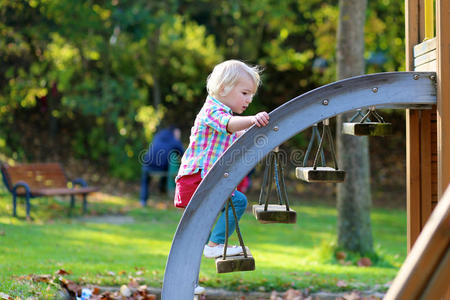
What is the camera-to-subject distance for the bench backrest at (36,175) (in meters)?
10.6

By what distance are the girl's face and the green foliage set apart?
972 centimetres

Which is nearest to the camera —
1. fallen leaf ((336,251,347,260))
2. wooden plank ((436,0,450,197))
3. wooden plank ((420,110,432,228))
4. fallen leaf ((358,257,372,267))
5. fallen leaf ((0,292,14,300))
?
wooden plank ((436,0,450,197))

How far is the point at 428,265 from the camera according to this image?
224 cm

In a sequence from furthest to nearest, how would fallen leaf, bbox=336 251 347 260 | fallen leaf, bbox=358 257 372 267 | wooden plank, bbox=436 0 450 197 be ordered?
fallen leaf, bbox=336 251 347 260
fallen leaf, bbox=358 257 372 267
wooden plank, bbox=436 0 450 197

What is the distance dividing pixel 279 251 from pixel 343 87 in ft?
16.7

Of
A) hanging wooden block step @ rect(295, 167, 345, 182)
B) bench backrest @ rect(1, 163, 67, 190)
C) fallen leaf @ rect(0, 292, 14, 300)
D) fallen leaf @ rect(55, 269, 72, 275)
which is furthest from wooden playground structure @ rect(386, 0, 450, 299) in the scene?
bench backrest @ rect(1, 163, 67, 190)

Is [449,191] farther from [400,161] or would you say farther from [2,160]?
[400,161]

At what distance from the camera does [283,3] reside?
49.5 ft

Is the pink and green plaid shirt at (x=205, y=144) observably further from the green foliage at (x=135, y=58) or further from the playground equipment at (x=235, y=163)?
the green foliage at (x=135, y=58)

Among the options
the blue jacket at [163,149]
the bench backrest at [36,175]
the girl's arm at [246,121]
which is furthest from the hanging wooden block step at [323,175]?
the blue jacket at [163,149]

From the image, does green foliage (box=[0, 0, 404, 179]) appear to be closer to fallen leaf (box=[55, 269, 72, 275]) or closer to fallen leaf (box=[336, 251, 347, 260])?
fallen leaf (box=[336, 251, 347, 260])

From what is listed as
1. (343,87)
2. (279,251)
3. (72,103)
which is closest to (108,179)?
(72,103)

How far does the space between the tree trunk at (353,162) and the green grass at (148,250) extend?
32 centimetres

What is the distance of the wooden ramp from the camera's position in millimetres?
2209
